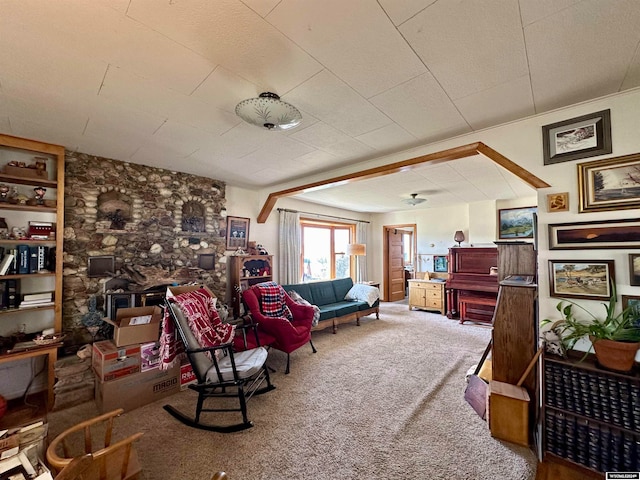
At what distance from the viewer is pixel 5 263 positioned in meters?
2.50

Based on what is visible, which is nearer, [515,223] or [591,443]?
[591,443]

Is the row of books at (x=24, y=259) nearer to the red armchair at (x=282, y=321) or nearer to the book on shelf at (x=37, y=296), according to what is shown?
the book on shelf at (x=37, y=296)

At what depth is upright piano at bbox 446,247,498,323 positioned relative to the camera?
17.3 ft

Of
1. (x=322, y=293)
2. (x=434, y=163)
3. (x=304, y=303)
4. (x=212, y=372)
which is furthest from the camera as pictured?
(x=322, y=293)

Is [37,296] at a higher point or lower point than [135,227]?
lower

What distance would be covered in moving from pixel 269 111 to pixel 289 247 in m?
3.78

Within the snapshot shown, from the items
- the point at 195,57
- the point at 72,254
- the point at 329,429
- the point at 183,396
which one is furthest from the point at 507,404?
the point at 72,254

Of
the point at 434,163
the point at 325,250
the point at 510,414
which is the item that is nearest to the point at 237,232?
the point at 325,250

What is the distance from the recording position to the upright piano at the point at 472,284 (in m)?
5.27

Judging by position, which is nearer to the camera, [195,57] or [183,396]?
[195,57]

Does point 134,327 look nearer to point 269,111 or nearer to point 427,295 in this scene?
point 269,111

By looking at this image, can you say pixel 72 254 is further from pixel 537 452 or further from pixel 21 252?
pixel 537 452

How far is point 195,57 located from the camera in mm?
1542

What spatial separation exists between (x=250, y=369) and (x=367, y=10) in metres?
2.57
